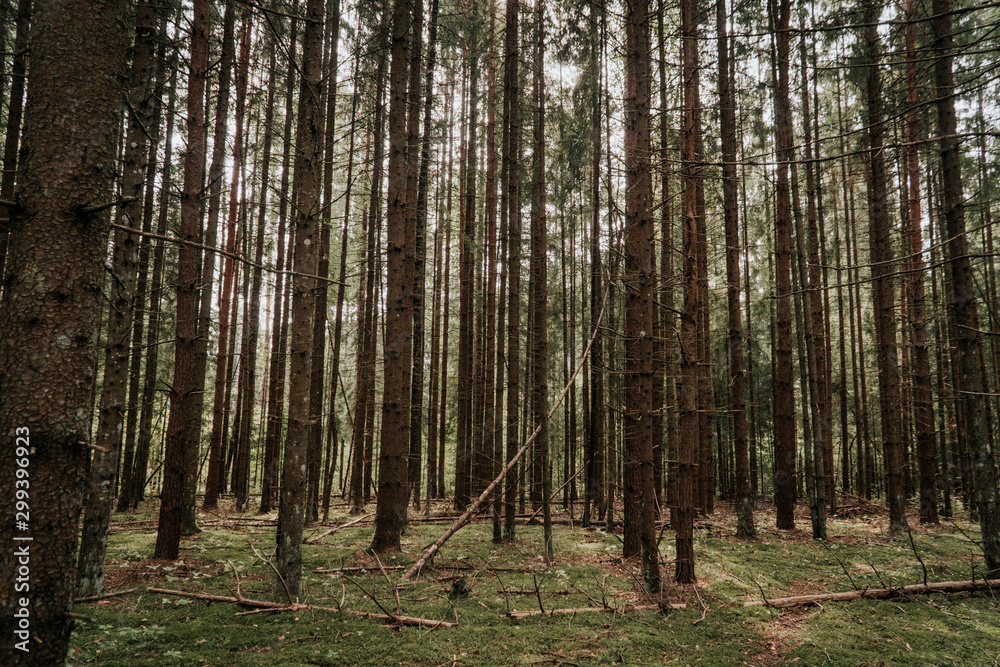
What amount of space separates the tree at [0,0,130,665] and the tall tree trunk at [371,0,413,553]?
6.09 m

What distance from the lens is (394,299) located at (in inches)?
344

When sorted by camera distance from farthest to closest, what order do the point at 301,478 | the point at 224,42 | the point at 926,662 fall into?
the point at 224,42 → the point at 301,478 → the point at 926,662

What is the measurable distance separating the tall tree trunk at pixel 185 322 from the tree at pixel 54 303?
5321 mm

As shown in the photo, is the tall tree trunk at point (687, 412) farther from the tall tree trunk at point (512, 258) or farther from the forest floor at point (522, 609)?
the tall tree trunk at point (512, 258)

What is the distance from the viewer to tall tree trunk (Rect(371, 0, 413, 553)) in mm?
8344

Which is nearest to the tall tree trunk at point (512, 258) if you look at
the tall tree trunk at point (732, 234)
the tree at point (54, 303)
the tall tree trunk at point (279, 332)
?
the tall tree trunk at point (732, 234)

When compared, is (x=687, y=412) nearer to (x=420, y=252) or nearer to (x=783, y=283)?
(x=783, y=283)

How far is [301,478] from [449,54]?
12804 mm

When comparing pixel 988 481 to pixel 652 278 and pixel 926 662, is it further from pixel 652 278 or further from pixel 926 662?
pixel 652 278

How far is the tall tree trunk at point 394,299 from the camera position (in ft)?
27.4

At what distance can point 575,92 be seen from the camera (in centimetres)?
1305

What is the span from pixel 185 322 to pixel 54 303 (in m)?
5.86

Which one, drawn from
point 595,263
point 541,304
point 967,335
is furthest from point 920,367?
point 541,304

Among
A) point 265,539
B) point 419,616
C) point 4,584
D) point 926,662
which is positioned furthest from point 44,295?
point 265,539
